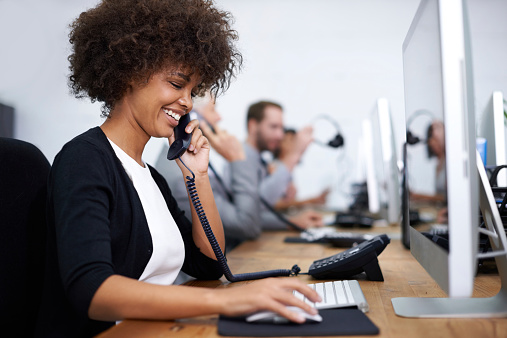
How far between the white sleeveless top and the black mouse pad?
0.33 m

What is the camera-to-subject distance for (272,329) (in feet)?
2.31

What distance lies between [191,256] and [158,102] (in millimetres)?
435

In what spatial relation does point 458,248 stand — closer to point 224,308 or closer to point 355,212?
point 224,308

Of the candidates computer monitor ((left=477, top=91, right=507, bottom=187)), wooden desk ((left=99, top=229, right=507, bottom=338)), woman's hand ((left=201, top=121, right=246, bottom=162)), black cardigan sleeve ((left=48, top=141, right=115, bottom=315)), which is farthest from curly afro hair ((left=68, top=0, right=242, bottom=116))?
woman's hand ((left=201, top=121, right=246, bottom=162))

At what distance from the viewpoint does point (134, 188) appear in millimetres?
1024

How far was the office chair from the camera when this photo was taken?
95 centimetres

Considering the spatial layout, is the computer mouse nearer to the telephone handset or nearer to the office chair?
the telephone handset

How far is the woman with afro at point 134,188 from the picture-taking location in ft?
2.36

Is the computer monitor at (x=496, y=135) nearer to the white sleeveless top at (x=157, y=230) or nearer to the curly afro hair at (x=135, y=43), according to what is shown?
the curly afro hair at (x=135, y=43)

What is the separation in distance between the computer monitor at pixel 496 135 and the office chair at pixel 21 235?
134cm

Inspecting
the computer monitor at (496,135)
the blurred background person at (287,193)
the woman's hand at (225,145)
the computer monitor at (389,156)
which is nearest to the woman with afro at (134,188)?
the computer monitor at (389,156)

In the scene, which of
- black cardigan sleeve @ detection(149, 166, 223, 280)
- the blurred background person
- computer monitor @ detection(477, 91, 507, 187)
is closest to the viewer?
black cardigan sleeve @ detection(149, 166, 223, 280)

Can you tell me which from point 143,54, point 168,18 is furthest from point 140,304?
point 168,18

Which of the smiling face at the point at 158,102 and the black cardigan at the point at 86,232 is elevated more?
the smiling face at the point at 158,102
